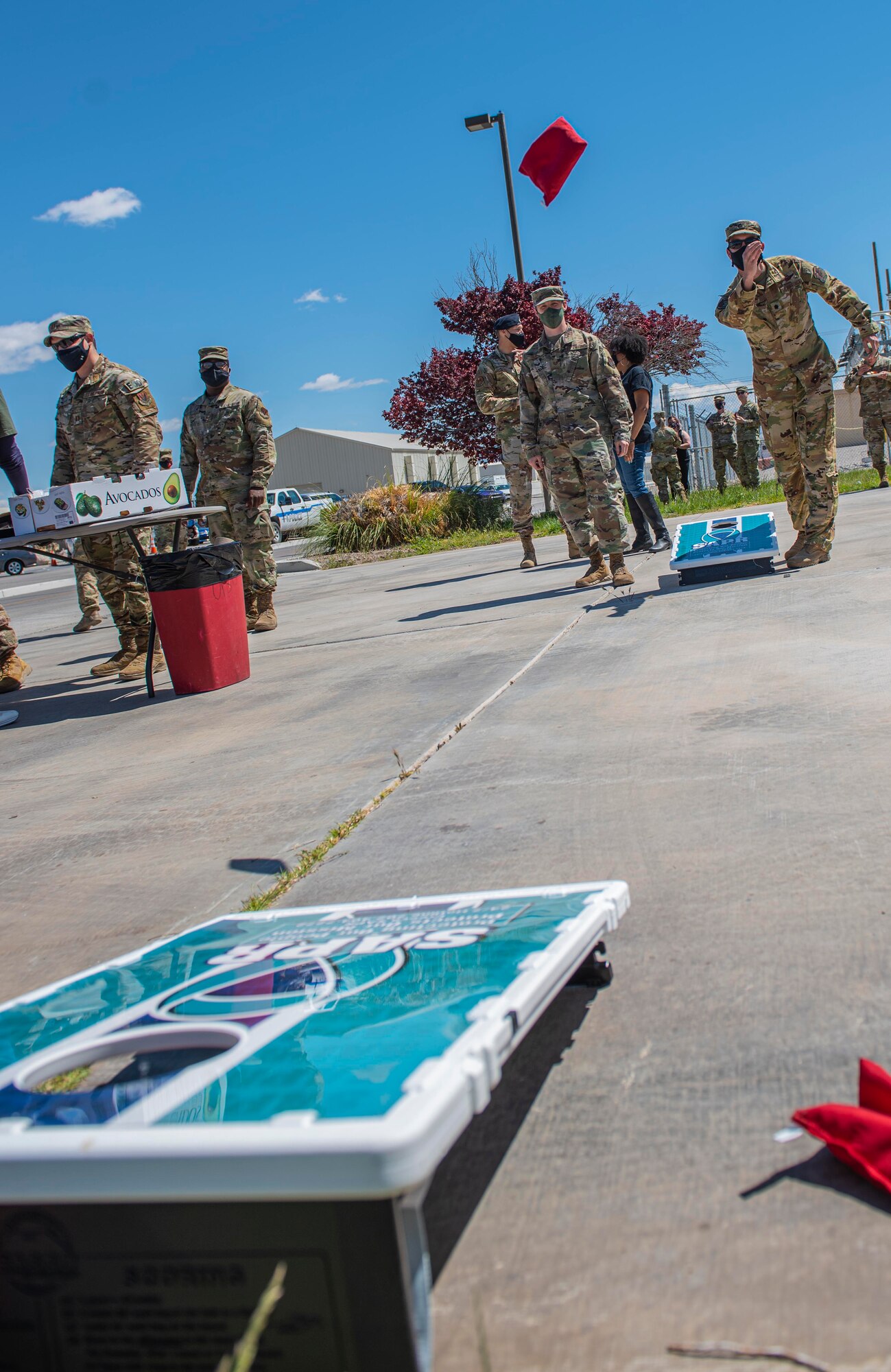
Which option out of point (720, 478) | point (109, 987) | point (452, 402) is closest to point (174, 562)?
point (109, 987)

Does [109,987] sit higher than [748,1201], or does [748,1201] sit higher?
[109,987]

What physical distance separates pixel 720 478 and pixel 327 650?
13756mm

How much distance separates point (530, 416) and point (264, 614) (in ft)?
8.31

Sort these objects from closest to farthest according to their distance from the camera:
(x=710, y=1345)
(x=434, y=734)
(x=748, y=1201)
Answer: (x=710, y=1345) → (x=748, y=1201) → (x=434, y=734)

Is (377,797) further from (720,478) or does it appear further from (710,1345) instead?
(720,478)

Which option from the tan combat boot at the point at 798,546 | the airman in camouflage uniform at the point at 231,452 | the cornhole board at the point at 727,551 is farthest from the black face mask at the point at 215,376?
the tan combat boot at the point at 798,546

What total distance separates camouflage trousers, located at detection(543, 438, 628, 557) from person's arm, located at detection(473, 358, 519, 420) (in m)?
3.26

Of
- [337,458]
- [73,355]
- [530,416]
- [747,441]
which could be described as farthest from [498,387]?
[337,458]

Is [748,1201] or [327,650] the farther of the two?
[327,650]

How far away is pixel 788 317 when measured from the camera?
272 inches

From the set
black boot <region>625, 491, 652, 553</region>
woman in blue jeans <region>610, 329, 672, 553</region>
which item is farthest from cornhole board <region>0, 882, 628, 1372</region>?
→ black boot <region>625, 491, 652, 553</region>

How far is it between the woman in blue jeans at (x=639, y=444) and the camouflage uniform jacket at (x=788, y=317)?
291cm

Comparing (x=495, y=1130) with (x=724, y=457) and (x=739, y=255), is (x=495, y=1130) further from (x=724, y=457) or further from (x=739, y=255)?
(x=724, y=457)

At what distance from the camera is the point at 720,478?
19.4 m
